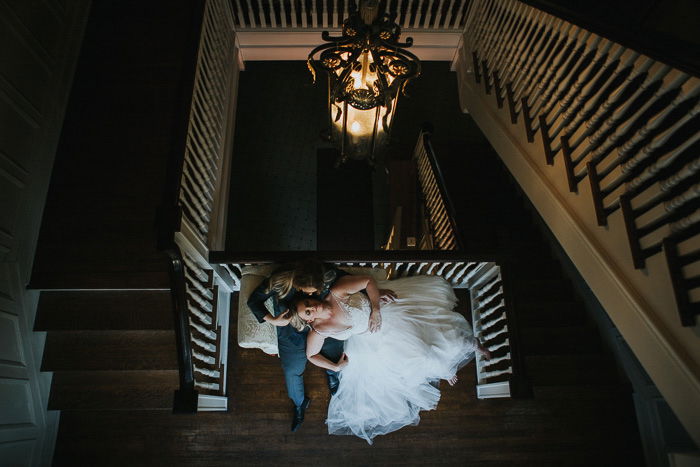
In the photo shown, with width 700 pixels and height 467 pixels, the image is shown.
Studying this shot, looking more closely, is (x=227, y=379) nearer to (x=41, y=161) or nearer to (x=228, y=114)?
(x=41, y=161)

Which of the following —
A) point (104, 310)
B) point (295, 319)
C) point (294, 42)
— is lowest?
point (295, 319)

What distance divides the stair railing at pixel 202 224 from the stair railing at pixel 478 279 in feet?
0.92

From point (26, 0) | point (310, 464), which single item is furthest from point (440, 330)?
point (26, 0)

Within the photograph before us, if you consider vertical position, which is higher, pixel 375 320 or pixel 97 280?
pixel 97 280

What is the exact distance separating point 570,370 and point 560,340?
31 centimetres

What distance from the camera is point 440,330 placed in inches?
118

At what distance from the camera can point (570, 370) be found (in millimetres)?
3514

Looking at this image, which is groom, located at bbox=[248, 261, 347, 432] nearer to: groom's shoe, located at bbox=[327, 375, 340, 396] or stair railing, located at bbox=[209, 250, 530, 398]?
groom's shoe, located at bbox=[327, 375, 340, 396]

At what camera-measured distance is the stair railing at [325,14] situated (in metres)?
4.97

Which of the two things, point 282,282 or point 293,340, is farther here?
point 293,340

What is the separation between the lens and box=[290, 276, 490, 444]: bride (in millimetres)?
2836

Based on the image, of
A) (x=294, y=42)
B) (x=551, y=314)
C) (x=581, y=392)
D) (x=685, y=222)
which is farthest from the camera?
(x=294, y=42)

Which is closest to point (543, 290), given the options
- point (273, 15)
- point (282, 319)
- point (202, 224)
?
point (282, 319)

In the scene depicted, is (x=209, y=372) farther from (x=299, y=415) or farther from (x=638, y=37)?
(x=638, y=37)
